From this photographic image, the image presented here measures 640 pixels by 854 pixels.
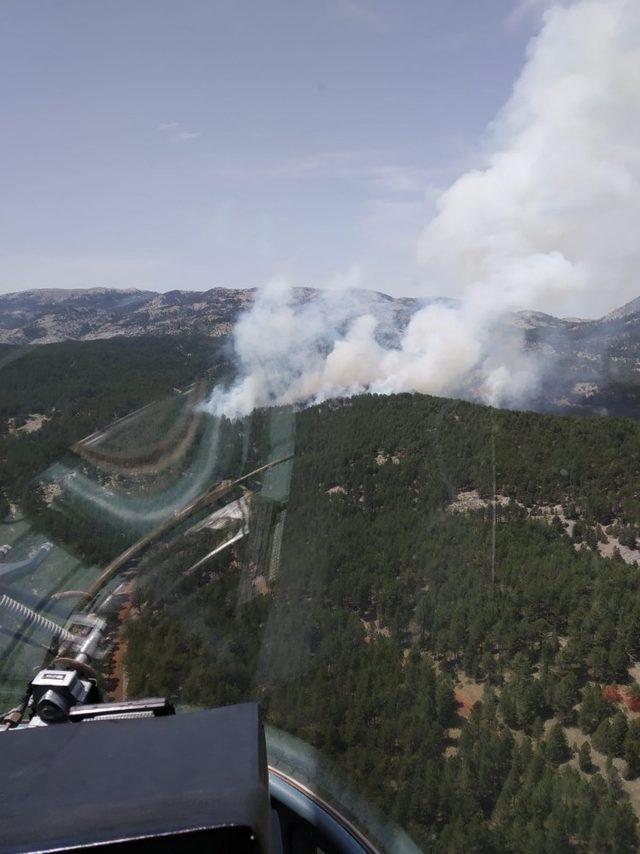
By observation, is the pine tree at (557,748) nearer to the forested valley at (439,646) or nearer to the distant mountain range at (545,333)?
the forested valley at (439,646)

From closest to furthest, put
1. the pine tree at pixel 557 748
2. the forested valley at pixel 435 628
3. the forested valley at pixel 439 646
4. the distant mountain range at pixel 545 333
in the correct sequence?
the forested valley at pixel 439 646
the forested valley at pixel 435 628
the pine tree at pixel 557 748
the distant mountain range at pixel 545 333

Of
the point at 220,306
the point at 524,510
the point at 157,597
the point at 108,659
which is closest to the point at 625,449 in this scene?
the point at 524,510

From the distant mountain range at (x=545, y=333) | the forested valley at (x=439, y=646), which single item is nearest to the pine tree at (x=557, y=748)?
the forested valley at (x=439, y=646)

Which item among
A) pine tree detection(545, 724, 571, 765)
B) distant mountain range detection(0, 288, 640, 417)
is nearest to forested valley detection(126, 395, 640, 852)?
pine tree detection(545, 724, 571, 765)

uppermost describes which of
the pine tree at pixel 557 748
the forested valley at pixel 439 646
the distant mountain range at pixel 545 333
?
the distant mountain range at pixel 545 333

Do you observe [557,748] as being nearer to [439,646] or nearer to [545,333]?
[439,646]

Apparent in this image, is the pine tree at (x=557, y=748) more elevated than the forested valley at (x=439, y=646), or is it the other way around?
the forested valley at (x=439, y=646)

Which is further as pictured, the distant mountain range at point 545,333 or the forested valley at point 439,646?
the distant mountain range at point 545,333

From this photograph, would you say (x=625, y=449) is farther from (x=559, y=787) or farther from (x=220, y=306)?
(x=220, y=306)

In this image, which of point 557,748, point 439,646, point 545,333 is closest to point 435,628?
point 439,646

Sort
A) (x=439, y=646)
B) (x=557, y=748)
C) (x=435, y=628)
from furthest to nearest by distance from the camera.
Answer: (x=435, y=628)
(x=439, y=646)
(x=557, y=748)
